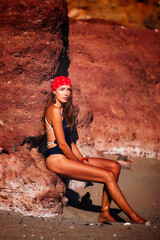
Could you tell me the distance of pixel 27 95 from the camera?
11.4ft

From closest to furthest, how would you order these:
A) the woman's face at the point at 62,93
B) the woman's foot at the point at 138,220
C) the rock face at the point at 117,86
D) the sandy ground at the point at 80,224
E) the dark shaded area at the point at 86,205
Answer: the sandy ground at the point at 80,224 → the woman's foot at the point at 138,220 → the woman's face at the point at 62,93 → the dark shaded area at the point at 86,205 → the rock face at the point at 117,86

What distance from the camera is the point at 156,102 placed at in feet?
25.1

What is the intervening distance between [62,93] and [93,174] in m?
1.13

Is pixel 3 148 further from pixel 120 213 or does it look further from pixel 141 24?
pixel 141 24

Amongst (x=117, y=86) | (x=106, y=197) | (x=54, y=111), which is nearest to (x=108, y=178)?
(x=106, y=197)

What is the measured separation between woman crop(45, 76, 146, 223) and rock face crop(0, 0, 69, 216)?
6.3 inches

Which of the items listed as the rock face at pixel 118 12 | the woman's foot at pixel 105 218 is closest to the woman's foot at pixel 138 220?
the woman's foot at pixel 105 218

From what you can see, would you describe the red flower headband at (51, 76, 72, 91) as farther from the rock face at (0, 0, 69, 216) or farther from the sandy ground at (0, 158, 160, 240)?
the sandy ground at (0, 158, 160, 240)

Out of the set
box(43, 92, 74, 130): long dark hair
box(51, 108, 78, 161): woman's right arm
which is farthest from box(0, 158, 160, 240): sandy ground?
box(43, 92, 74, 130): long dark hair

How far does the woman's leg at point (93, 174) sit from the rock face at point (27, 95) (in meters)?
0.18

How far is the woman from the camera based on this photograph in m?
3.12

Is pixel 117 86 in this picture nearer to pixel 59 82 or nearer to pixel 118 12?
pixel 59 82

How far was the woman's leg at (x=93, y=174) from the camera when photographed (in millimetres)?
3090

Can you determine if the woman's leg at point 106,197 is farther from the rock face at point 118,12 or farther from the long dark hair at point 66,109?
the rock face at point 118,12
